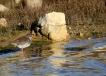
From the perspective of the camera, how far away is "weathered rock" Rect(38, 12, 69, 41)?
19688 millimetres

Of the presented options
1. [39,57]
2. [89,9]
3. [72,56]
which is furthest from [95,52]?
[89,9]

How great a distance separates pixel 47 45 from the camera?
1852 centimetres

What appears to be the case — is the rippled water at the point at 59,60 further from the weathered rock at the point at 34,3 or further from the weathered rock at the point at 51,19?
the weathered rock at the point at 34,3

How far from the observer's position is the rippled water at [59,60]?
12.8 meters

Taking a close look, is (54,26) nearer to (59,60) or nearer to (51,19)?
(51,19)

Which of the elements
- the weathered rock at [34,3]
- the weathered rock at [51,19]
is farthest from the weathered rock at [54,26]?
the weathered rock at [34,3]

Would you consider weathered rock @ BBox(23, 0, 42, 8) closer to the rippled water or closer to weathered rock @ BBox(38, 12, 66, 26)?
weathered rock @ BBox(38, 12, 66, 26)

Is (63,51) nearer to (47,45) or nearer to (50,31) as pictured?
(47,45)

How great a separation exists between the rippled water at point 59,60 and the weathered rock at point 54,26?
30.7 inches

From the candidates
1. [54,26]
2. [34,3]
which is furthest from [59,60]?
[34,3]

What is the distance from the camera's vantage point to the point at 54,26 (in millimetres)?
19953

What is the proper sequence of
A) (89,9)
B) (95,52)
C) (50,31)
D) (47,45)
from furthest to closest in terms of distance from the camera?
(89,9)
(50,31)
(47,45)
(95,52)

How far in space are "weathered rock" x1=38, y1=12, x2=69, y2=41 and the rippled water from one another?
2.56ft

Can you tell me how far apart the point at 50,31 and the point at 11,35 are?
1.89 m
